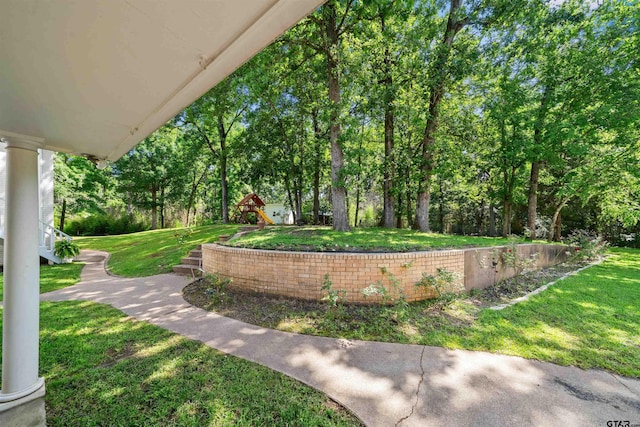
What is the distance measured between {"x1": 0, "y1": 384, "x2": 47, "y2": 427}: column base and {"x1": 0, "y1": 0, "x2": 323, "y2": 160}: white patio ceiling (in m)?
1.98

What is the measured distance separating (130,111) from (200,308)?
392 centimetres

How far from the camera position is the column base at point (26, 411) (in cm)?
184

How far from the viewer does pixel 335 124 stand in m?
7.26

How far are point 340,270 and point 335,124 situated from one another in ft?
14.5

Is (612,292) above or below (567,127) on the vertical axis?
below

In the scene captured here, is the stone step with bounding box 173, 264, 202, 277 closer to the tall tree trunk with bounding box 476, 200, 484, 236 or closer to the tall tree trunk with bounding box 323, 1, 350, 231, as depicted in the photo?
the tall tree trunk with bounding box 323, 1, 350, 231

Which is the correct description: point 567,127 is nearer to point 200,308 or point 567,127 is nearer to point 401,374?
point 401,374

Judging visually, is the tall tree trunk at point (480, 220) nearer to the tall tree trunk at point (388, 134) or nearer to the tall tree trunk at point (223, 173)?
the tall tree trunk at point (388, 134)

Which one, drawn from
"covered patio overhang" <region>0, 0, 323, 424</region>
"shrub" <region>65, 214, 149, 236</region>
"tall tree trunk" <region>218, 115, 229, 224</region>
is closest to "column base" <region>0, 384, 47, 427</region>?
"covered patio overhang" <region>0, 0, 323, 424</region>

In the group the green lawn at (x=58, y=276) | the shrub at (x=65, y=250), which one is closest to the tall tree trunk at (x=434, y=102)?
the green lawn at (x=58, y=276)

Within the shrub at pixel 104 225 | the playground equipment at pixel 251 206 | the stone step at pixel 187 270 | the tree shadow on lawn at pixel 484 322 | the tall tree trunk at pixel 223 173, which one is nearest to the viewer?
the tree shadow on lawn at pixel 484 322

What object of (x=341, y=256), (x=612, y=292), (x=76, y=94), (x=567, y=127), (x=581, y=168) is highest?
(x=567, y=127)

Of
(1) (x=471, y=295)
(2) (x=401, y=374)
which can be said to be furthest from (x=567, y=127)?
(2) (x=401, y=374)

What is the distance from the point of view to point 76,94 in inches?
52.1
